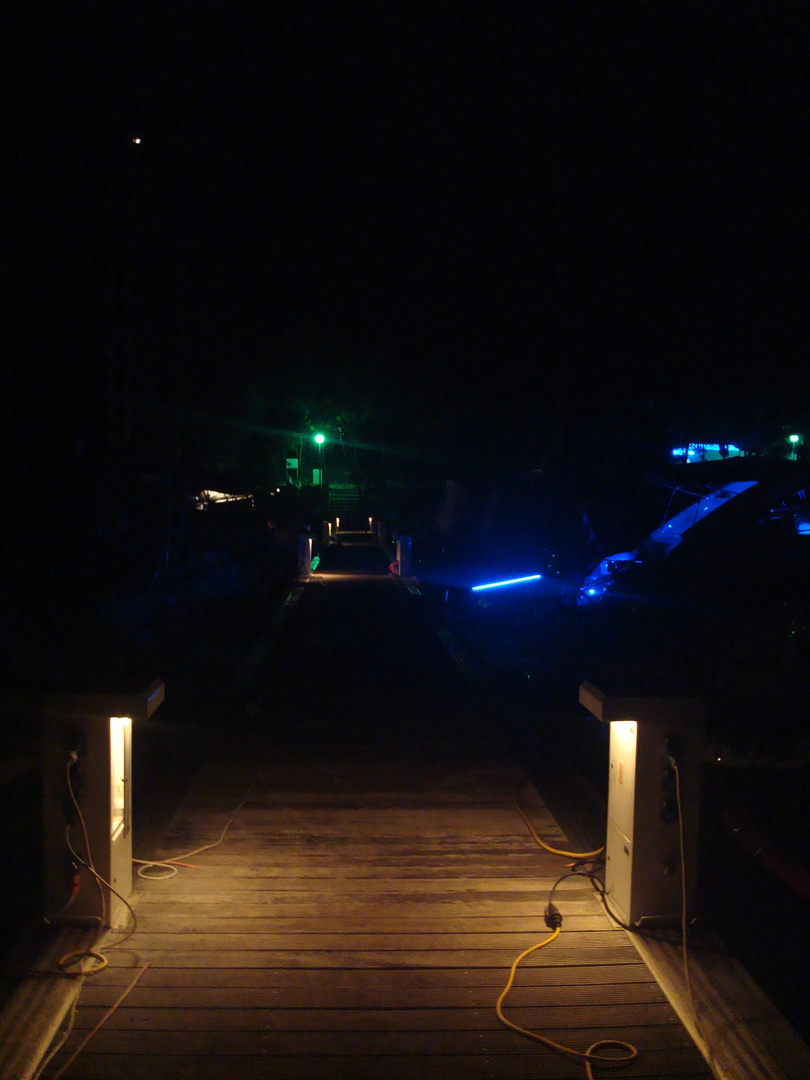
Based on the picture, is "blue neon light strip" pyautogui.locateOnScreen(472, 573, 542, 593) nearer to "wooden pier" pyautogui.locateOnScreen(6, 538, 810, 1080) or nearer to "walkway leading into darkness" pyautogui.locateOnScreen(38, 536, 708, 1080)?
"walkway leading into darkness" pyautogui.locateOnScreen(38, 536, 708, 1080)

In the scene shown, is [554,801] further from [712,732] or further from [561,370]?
[561,370]

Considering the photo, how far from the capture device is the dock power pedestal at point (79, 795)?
3.95 metres

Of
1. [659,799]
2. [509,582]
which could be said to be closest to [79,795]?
[659,799]

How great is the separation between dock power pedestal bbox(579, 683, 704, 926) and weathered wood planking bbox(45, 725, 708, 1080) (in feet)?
1.04

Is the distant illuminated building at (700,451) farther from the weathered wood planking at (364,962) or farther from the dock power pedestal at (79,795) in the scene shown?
the dock power pedestal at (79,795)

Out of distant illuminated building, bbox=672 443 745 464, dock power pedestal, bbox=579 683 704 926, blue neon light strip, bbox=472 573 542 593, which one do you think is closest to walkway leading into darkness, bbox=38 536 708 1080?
dock power pedestal, bbox=579 683 704 926

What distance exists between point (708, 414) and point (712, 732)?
75.4 ft

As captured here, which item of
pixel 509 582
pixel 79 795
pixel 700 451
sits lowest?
pixel 509 582

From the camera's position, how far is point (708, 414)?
28.0m

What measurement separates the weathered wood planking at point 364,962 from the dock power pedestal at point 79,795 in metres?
0.33

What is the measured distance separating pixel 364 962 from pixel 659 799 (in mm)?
1584

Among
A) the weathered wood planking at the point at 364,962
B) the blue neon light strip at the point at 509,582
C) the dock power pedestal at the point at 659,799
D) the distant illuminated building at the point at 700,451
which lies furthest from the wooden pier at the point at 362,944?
the distant illuminated building at the point at 700,451

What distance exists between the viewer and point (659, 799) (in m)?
4.02

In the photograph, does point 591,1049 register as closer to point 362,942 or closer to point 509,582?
point 362,942
